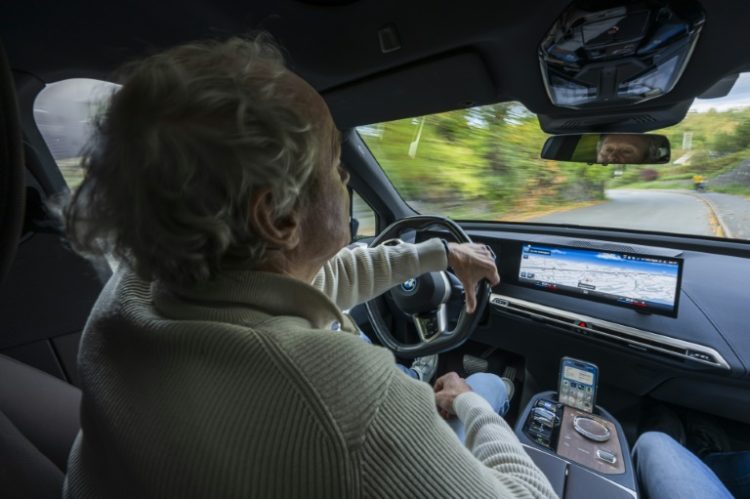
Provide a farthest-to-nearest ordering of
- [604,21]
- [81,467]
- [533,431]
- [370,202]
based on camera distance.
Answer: [370,202] < [533,431] < [604,21] < [81,467]

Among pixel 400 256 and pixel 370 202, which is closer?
pixel 400 256

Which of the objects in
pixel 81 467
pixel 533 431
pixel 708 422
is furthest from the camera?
pixel 708 422

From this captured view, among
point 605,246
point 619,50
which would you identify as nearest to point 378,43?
point 619,50

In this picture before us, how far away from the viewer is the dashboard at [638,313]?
1.69m

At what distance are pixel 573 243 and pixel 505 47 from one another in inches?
46.2

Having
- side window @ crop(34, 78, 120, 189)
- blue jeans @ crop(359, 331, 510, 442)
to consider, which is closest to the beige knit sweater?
blue jeans @ crop(359, 331, 510, 442)

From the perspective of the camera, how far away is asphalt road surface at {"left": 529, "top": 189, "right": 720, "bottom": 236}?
2.12 metres

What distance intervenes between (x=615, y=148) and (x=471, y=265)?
1.05m

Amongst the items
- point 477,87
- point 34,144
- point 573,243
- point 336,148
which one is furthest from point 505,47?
point 34,144

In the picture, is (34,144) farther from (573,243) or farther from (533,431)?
(573,243)

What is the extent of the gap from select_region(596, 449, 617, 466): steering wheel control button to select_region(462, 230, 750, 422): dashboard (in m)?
0.71

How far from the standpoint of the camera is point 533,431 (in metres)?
1.50

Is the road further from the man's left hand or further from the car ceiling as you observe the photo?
the man's left hand

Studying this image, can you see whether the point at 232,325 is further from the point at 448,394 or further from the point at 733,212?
the point at 733,212
